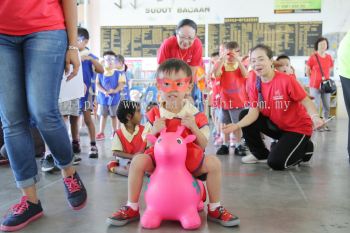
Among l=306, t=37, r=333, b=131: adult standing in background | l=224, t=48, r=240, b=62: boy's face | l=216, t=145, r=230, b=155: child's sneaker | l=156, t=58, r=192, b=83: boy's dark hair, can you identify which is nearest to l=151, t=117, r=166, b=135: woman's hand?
l=156, t=58, r=192, b=83: boy's dark hair

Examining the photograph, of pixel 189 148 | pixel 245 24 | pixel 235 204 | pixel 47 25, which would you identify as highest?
pixel 245 24

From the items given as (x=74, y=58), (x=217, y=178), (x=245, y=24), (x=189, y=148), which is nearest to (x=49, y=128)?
(x=74, y=58)

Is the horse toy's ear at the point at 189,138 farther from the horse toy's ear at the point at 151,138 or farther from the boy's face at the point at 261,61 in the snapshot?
the boy's face at the point at 261,61

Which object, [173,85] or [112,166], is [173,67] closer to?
[173,85]

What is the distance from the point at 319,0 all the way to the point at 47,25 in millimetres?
7048

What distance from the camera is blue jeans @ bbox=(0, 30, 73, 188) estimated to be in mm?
1630

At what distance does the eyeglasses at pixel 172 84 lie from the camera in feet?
6.11

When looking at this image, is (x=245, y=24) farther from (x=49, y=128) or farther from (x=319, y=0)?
(x=49, y=128)

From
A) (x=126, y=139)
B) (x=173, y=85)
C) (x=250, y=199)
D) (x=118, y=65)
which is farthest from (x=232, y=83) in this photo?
(x=173, y=85)

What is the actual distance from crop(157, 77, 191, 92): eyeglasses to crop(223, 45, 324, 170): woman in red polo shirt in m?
1.21

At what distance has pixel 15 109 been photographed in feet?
5.45

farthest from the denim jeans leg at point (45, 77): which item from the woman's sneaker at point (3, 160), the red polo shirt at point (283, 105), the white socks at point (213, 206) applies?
the red polo shirt at point (283, 105)

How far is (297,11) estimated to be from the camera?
25.3ft

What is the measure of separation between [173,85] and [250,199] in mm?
815
